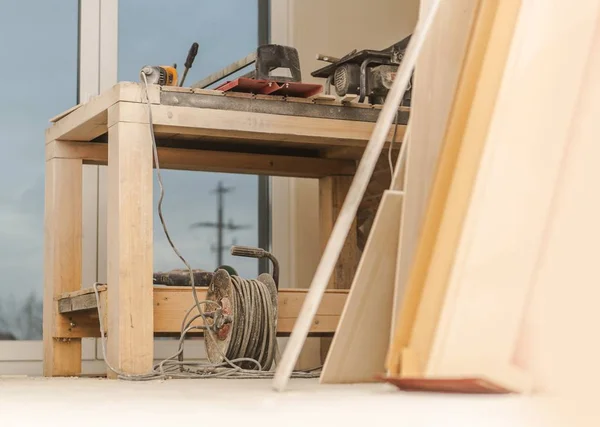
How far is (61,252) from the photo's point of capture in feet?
10.2

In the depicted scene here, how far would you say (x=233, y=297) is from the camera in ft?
8.68

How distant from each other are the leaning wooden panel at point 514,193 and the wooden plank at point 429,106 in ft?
0.69

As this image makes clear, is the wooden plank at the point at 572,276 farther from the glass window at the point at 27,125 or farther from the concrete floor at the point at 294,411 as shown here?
the glass window at the point at 27,125

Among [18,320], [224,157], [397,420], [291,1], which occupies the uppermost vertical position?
[291,1]

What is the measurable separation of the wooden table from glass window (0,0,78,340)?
0.66 meters

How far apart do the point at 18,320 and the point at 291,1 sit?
6.01ft

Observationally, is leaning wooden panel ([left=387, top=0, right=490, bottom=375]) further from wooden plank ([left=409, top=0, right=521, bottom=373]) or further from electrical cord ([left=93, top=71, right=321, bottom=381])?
electrical cord ([left=93, top=71, right=321, bottom=381])

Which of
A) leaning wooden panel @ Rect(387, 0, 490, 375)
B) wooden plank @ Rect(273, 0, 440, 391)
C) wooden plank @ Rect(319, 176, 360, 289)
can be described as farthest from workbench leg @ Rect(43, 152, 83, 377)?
leaning wooden panel @ Rect(387, 0, 490, 375)

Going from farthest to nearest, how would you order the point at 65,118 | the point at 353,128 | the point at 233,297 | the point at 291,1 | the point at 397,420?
1. the point at 291,1
2. the point at 65,118
3. the point at 353,128
4. the point at 233,297
5. the point at 397,420

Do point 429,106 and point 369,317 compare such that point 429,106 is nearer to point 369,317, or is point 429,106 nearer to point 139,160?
point 369,317

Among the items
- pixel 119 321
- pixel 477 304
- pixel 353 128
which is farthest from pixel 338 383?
pixel 353 128

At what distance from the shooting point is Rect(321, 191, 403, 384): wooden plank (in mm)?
1595

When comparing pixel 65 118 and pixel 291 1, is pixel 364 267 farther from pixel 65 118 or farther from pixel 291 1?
pixel 291 1

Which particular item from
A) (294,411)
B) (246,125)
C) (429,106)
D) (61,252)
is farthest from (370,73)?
(294,411)
